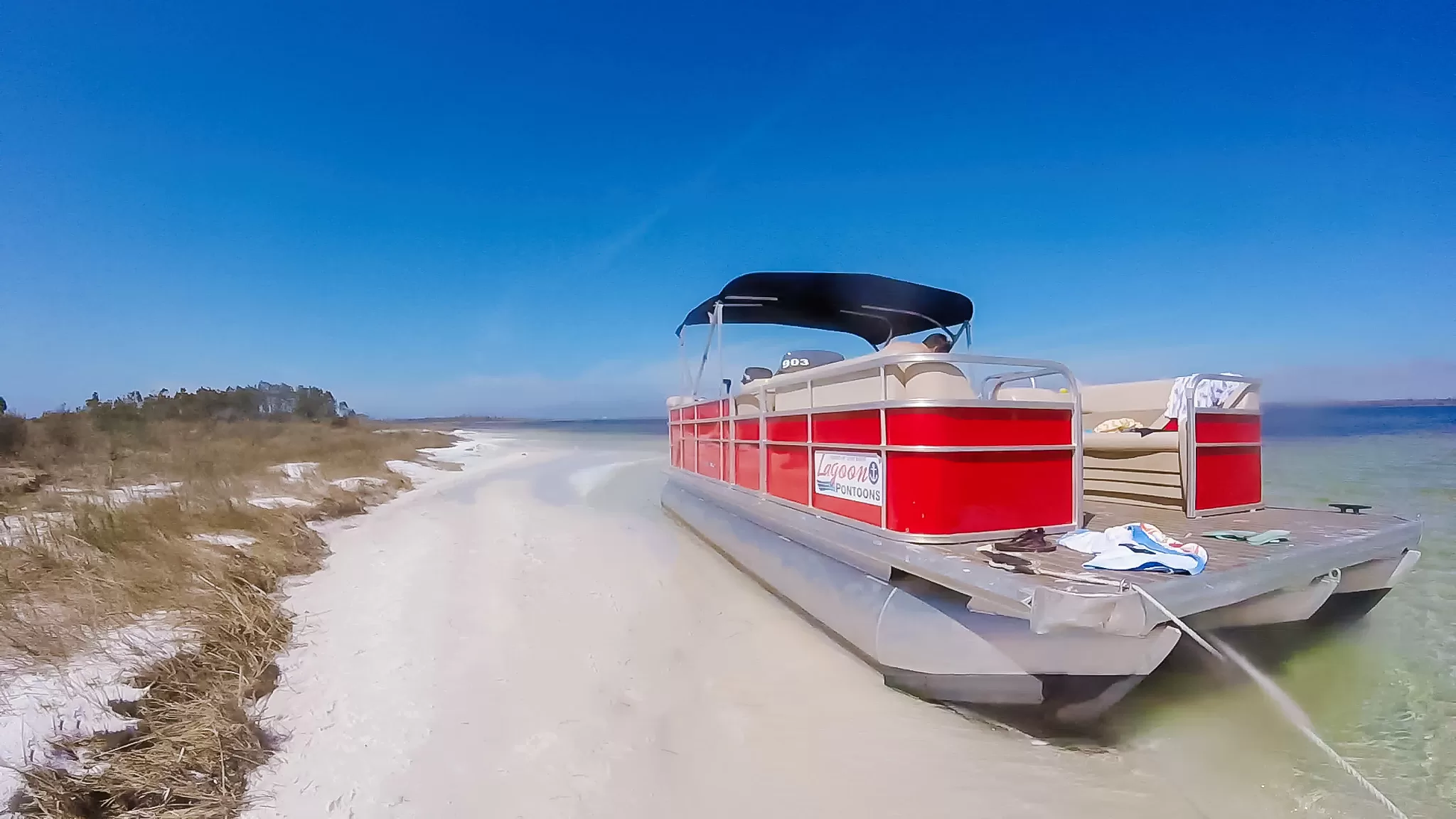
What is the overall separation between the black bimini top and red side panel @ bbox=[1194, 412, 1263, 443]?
120 inches

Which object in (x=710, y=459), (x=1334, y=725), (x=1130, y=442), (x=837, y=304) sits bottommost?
(x=1334, y=725)

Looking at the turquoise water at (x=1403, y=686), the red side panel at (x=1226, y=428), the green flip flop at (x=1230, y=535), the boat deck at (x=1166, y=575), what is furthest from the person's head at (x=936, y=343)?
the turquoise water at (x=1403, y=686)

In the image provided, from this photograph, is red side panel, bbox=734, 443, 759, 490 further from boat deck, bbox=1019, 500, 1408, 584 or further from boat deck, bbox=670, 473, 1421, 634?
boat deck, bbox=1019, 500, 1408, 584

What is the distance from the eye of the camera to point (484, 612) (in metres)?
4.39

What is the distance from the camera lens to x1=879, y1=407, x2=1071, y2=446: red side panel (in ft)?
10.5

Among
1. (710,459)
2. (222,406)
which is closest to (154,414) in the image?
(222,406)

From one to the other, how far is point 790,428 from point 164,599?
13.0ft

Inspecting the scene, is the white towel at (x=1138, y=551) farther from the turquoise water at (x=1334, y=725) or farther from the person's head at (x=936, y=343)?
the person's head at (x=936, y=343)

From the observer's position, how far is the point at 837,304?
720 cm

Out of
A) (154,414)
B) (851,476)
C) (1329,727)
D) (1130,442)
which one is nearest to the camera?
(1329,727)

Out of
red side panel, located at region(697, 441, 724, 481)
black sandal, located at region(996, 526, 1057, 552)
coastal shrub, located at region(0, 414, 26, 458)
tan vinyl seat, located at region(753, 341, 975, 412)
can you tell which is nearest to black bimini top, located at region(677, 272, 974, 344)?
red side panel, located at region(697, 441, 724, 481)

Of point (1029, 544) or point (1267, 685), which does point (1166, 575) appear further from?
point (1267, 685)

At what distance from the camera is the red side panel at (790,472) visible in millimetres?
4551

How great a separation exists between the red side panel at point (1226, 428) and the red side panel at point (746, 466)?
312 cm
